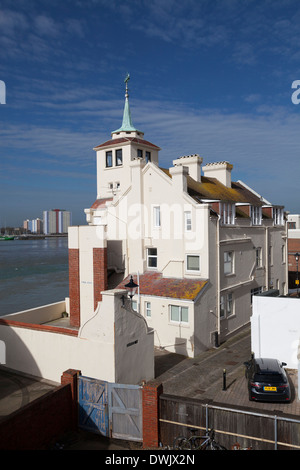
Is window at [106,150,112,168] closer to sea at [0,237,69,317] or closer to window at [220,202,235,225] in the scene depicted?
window at [220,202,235,225]

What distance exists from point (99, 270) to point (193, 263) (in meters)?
6.59

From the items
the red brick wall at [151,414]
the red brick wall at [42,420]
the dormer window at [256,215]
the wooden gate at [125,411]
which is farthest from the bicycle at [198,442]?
the dormer window at [256,215]

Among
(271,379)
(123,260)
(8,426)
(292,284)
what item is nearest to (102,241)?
(123,260)

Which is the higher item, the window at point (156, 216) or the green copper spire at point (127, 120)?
the green copper spire at point (127, 120)

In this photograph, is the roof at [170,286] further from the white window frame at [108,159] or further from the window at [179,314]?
the white window frame at [108,159]

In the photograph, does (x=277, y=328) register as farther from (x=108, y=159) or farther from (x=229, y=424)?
(x=108, y=159)

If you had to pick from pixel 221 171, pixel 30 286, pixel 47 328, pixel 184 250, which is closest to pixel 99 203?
pixel 221 171

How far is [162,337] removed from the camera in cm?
2280

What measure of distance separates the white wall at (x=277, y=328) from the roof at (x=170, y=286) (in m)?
3.76

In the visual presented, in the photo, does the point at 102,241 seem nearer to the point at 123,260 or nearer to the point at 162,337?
the point at 123,260

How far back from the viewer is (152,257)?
1044 inches

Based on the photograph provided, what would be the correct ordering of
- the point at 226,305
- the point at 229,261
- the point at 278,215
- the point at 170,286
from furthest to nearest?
1. the point at 278,215
2. the point at 229,261
3. the point at 226,305
4. the point at 170,286

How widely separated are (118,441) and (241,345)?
14.3m

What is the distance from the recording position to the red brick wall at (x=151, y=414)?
36.1 feet
